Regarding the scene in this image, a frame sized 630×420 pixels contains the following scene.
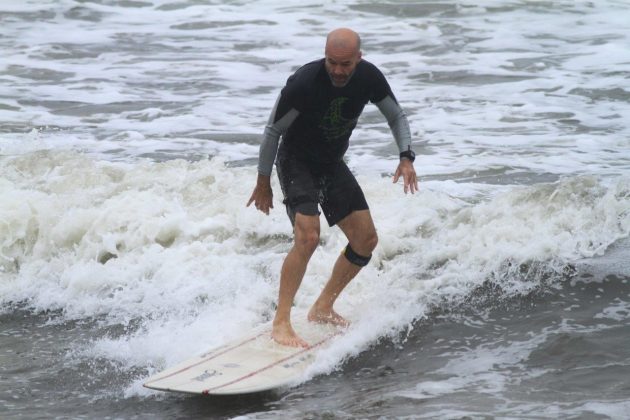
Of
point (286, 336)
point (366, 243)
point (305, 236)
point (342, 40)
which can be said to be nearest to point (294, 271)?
point (305, 236)

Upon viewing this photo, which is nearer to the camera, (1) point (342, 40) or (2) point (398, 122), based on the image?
(1) point (342, 40)

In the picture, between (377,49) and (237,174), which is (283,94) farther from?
(377,49)

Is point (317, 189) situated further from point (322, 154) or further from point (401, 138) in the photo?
point (401, 138)

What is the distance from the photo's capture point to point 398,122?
554cm

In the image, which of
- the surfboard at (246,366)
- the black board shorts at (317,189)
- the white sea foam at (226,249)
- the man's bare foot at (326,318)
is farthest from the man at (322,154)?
the white sea foam at (226,249)

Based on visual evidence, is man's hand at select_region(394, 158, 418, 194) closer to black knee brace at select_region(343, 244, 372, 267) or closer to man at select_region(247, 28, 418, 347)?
man at select_region(247, 28, 418, 347)

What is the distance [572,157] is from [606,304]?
11.9 ft

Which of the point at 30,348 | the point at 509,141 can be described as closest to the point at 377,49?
the point at 509,141

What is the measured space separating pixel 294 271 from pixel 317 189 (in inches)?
19.3

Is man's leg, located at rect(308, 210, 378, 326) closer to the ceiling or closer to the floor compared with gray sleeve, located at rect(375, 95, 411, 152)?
closer to the floor

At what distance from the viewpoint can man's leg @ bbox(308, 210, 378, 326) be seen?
18.2 ft

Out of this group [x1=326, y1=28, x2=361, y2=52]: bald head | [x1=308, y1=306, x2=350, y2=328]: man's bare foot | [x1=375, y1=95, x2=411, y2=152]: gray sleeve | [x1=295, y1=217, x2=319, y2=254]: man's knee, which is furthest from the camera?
[x1=308, y1=306, x2=350, y2=328]: man's bare foot

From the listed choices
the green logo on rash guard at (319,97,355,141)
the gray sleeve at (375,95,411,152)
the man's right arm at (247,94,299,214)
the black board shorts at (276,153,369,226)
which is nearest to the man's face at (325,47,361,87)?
the green logo on rash guard at (319,97,355,141)

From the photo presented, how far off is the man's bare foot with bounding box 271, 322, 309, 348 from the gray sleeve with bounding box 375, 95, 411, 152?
1.22 meters
